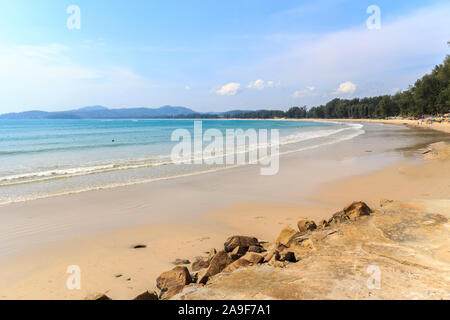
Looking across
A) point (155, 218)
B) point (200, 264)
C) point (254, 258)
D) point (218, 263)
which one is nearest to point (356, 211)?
point (254, 258)

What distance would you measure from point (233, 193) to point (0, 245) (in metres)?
7.86

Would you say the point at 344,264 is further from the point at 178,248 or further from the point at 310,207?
the point at 310,207

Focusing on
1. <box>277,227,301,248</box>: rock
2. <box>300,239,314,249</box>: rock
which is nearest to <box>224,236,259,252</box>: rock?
<box>277,227,301,248</box>: rock

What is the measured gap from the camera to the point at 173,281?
4914 mm

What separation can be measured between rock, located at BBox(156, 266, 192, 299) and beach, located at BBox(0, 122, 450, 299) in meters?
0.39

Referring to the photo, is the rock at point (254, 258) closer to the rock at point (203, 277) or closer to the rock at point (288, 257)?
the rock at point (288, 257)

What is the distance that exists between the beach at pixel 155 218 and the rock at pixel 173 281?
0.39 metres

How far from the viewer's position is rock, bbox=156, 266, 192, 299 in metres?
4.66

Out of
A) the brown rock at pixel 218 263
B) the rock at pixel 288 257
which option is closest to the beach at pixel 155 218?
the brown rock at pixel 218 263

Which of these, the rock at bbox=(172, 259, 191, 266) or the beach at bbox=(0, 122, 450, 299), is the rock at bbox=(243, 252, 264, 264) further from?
the beach at bbox=(0, 122, 450, 299)

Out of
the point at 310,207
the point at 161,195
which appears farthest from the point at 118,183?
the point at 310,207

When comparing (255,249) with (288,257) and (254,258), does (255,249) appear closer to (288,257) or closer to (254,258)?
(254,258)

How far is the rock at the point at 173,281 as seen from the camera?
4.66 metres

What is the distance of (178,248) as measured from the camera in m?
6.89
